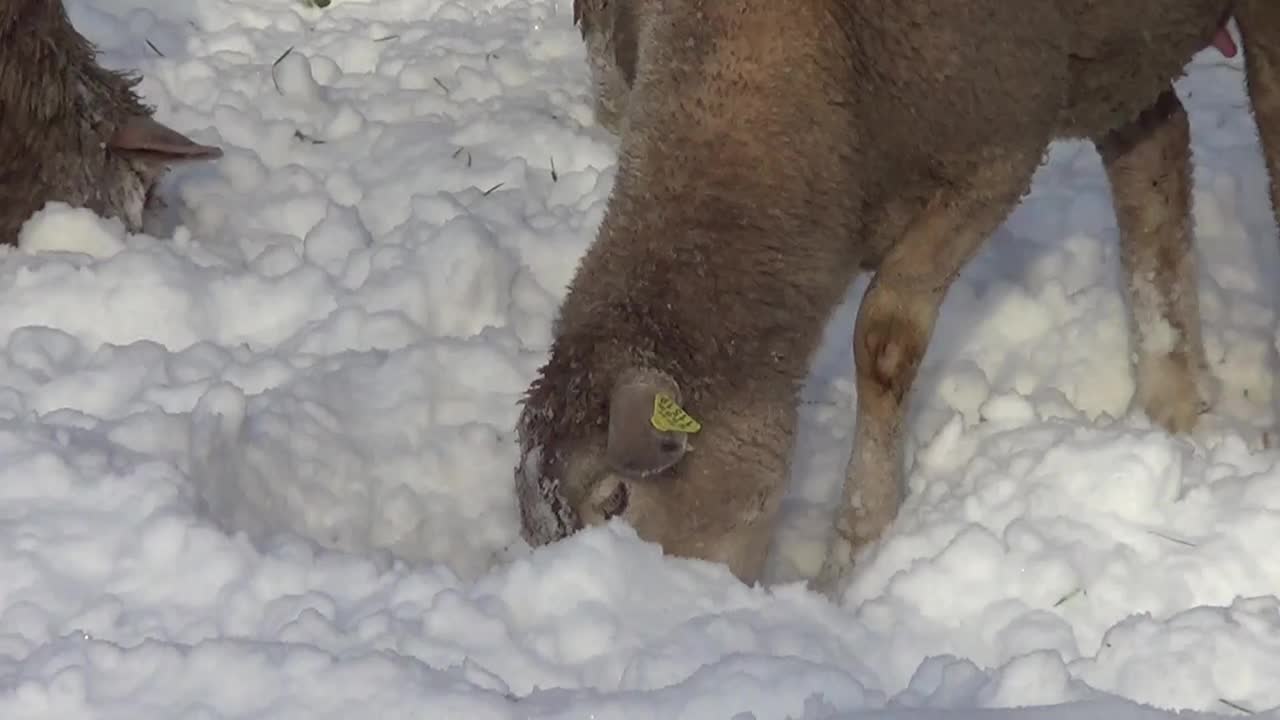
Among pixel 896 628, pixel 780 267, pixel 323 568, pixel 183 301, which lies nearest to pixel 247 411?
pixel 183 301

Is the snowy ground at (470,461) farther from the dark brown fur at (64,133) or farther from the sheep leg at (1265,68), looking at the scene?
the sheep leg at (1265,68)

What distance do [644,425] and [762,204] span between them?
1.98ft

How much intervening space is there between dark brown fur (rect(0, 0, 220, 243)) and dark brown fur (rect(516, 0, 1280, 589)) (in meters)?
1.89

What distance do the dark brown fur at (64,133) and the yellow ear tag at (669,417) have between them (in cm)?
215

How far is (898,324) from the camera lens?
12.9 feet

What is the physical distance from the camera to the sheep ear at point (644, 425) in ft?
10.9

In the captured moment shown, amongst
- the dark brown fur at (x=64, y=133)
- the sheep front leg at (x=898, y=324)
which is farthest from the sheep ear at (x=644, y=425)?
the dark brown fur at (x=64, y=133)

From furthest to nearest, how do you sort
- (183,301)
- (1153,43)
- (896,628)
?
(183,301) → (1153,43) → (896,628)

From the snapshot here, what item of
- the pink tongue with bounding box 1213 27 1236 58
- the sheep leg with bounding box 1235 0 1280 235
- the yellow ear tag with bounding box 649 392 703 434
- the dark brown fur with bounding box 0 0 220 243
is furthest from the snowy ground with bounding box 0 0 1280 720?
the pink tongue with bounding box 1213 27 1236 58

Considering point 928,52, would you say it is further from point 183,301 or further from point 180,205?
point 180,205

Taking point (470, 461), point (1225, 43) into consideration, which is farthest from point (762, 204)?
point (1225, 43)

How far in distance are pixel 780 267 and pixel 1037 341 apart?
1379mm

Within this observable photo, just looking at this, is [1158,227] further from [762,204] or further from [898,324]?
[762,204]

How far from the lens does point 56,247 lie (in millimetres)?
4789
